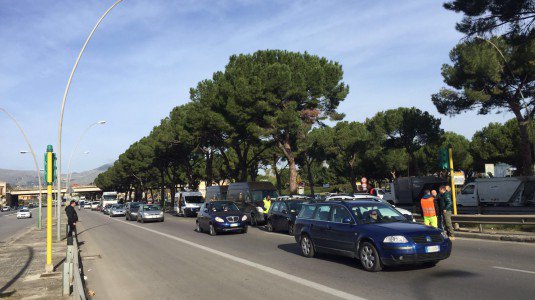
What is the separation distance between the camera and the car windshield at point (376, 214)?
31.6 ft

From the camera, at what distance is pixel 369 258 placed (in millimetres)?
8992

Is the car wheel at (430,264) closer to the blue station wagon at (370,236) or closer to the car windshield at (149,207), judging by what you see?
the blue station wagon at (370,236)

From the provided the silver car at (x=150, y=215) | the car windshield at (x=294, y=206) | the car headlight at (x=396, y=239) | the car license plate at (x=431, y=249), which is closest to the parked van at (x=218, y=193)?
the silver car at (x=150, y=215)

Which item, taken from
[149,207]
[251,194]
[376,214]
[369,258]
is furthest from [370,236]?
[149,207]

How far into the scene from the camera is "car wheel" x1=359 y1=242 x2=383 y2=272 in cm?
876

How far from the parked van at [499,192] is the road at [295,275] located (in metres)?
14.6

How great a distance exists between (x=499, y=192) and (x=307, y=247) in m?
20.6

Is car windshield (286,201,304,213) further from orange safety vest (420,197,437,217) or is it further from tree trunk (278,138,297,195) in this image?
tree trunk (278,138,297,195)

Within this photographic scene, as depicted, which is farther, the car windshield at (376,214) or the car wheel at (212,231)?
the car wheel at (212,231)

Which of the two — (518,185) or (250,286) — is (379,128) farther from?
(250,286)

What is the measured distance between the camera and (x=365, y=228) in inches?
361

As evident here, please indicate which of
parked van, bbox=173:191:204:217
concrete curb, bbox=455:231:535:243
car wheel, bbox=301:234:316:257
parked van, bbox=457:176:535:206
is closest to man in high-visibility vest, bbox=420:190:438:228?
concrete curb, bbox=455:231:535:243

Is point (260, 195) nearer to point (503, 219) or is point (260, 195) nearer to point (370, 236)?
point (503, 219)

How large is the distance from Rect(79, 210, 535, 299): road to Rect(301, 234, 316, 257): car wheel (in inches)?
7.3
